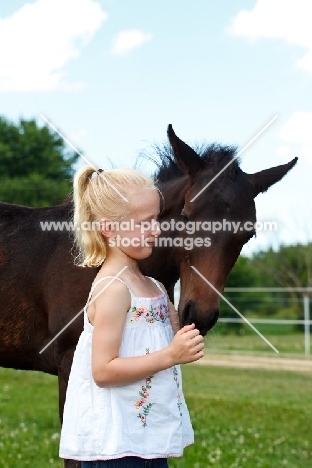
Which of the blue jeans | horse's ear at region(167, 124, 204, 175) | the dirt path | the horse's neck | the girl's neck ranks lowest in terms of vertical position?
the dirt path

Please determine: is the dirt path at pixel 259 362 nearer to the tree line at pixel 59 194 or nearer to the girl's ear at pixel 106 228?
the tree line at pixel 59 194

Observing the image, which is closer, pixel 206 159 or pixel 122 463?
pixel 122 463

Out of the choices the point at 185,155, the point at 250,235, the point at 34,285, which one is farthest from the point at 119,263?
the point at 34,285

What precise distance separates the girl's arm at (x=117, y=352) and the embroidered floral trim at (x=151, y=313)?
79 millimetres

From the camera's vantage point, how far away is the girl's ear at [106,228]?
223cm

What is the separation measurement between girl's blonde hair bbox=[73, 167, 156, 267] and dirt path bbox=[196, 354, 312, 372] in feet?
40.5

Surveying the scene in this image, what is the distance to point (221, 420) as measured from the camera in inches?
307

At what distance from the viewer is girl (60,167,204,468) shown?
2105 millimetres

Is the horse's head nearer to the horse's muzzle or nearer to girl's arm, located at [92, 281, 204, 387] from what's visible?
the horse's muzzle

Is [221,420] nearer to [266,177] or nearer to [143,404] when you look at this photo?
[266,177]

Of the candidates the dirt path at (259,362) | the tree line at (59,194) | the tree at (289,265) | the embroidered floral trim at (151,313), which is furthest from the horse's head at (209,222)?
the tree at (289,265)

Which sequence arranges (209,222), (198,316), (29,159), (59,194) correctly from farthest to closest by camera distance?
(29,159), (59,194), (209,222), (198,316)

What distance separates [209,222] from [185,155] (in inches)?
19.1

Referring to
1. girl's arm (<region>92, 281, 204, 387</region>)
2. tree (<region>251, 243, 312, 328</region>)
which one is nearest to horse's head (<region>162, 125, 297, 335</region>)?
girl's arm (<region>92, 281, 204, 387</region>)
